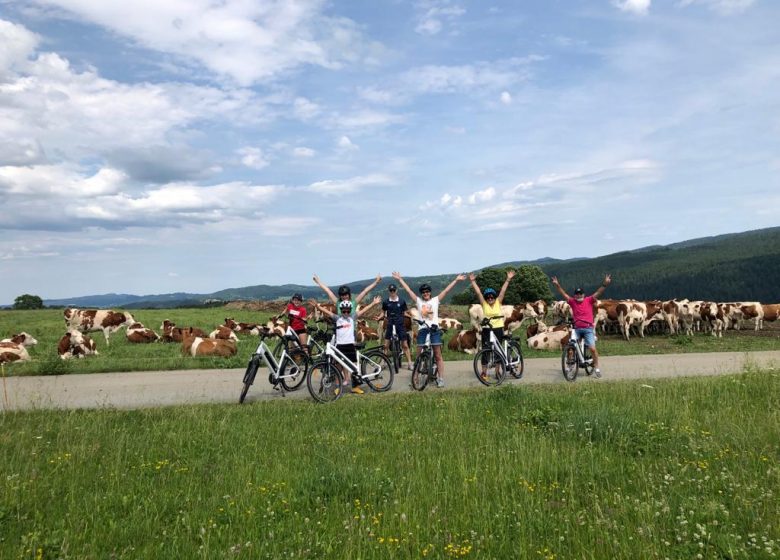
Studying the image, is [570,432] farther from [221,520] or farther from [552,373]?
[552,373]

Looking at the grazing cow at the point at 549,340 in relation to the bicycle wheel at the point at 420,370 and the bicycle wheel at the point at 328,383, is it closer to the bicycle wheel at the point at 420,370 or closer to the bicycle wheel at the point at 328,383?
the bicycle wheel at the point at 420,370

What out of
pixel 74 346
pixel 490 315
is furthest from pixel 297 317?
pixel 74 346

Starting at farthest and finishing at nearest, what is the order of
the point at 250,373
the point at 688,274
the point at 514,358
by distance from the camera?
the point at 688,274 < the point at 514,358 < the point at 250,373

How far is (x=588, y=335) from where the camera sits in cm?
1295

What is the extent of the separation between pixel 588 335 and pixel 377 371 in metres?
5.32

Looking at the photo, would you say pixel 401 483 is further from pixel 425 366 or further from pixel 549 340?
pixel 549 340

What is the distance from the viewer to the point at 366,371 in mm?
11852

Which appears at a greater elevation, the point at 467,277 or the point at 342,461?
the point at 467,277

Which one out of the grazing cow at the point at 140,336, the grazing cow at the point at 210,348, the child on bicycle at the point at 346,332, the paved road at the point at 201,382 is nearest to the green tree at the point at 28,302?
the grazing cow at the point at 140,336

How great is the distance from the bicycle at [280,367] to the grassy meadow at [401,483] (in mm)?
1400

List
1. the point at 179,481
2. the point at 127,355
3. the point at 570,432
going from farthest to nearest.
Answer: the point at 127,355 → the point at 570,432 → the point at 179,481

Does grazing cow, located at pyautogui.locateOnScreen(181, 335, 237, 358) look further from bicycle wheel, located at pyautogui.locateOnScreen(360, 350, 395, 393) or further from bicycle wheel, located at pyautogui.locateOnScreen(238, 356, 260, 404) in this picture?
bicycle wheel, located at pyautogui.locateOnScreen(238, 356, 260, 404)

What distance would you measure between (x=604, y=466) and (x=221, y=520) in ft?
13.8

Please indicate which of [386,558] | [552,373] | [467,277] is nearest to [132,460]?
[386,558]
